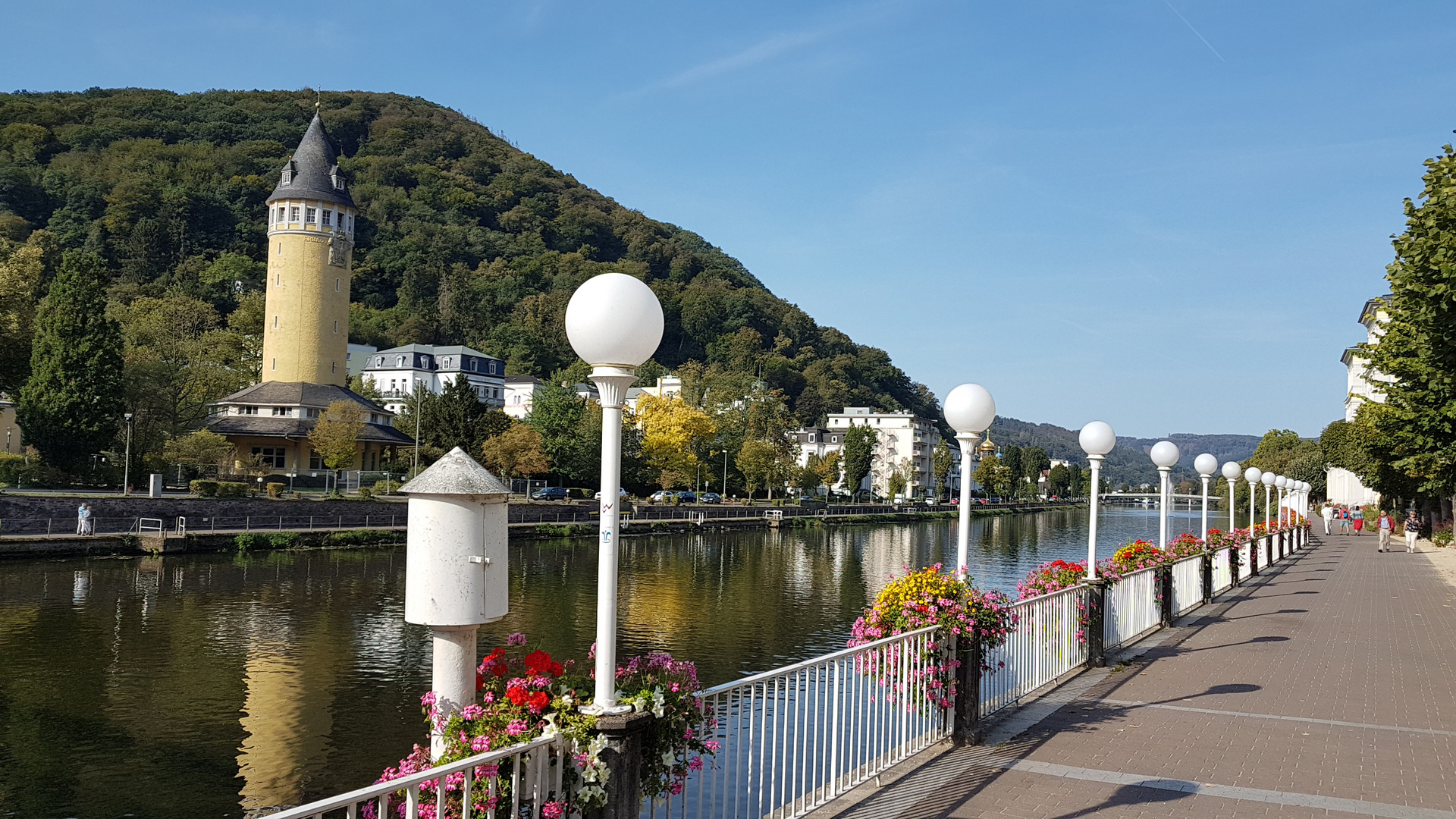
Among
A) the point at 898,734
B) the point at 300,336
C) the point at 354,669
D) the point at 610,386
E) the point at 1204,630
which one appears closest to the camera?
the point at 610,386

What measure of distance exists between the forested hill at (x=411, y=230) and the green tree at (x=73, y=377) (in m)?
45.5

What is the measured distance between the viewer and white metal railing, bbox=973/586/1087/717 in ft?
30.9

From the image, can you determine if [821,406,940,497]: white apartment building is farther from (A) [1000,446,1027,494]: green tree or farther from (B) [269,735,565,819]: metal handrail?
(B) [269,735,565,819]: metal handrail

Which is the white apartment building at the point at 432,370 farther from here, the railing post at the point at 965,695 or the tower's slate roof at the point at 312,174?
the railing post at the point at 965,695

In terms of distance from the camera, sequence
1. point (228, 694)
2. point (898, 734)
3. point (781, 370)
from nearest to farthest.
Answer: point (898, 734)
point (228, 694)
point (781, 370)

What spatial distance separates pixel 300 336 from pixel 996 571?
45.3m

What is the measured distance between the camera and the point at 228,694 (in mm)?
16766

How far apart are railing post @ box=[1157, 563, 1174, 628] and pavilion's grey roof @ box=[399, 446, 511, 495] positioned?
42.3 feet

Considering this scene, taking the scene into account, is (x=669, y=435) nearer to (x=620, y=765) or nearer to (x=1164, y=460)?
(x=1164, y=460)

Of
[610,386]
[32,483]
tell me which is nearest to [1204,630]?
[610,386]

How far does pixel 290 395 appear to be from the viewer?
60.8 meters

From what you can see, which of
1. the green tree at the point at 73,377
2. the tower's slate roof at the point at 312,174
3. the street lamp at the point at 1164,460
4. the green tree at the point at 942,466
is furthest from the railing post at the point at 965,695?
the green tree at the point at 942,466

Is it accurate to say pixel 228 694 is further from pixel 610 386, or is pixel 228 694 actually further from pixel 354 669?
pixel 610 386

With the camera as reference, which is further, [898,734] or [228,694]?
[228,694]
